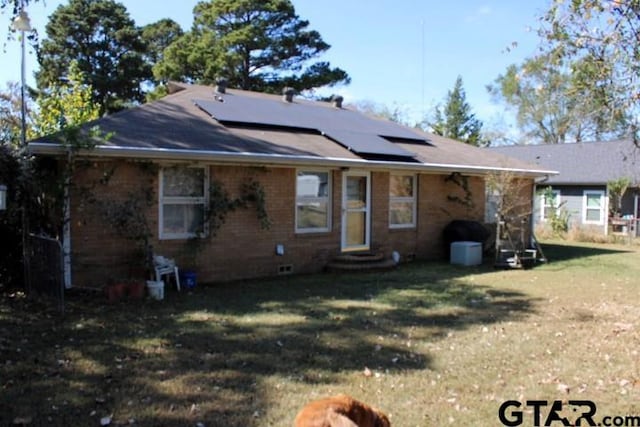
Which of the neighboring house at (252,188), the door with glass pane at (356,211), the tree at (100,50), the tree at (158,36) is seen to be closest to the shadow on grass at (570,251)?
the neighboring house at (252,188)

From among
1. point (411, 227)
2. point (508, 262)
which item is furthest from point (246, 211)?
point (508, 262)

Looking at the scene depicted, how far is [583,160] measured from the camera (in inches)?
1049

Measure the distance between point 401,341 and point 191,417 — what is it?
9.58 ft

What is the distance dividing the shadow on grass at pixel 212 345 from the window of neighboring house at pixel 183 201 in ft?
4.06

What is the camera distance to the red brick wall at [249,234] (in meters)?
9.13

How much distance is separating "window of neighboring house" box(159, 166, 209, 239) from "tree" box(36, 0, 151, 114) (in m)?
23.7

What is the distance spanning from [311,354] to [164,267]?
4.42 meters

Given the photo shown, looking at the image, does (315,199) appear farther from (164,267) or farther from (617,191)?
(617,191)

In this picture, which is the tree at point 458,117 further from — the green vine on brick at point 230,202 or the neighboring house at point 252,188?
the green vine on brick at point 230,202

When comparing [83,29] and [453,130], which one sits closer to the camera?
[83,29]

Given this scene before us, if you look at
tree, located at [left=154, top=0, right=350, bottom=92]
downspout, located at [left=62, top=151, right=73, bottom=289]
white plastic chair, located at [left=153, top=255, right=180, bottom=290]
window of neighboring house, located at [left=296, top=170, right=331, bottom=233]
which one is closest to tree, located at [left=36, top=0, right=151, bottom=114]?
tree, located at [left=154, top=0, right=350, bottom=92]

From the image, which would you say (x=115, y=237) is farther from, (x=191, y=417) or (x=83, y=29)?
(x=83, y=29)

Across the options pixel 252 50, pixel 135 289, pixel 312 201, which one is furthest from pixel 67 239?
pixel 252 50

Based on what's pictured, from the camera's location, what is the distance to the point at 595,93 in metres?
7.26
